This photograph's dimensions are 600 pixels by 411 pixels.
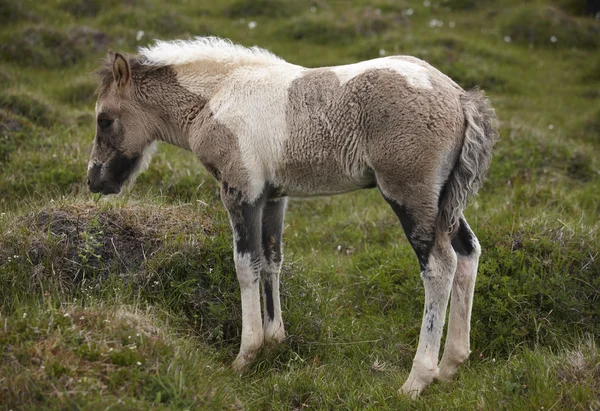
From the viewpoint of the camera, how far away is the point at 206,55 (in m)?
5.25

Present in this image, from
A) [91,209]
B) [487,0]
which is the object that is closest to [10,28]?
[91,209]

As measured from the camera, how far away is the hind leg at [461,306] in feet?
16.0

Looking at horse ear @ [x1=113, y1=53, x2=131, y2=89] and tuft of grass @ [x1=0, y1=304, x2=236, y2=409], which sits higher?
horse ear @ [x1=113, y1=53, x2=131, y2=89]

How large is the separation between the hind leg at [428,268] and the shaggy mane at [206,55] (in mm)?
1492

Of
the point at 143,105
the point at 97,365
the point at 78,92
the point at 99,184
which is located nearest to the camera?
the point at 97,365

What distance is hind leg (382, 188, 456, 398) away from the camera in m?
4.44

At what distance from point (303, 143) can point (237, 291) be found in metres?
1.37

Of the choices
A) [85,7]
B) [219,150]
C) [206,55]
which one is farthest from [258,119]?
[85,7]

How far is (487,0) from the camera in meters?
16.2

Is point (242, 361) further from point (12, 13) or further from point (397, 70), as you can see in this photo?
point (12, 13)

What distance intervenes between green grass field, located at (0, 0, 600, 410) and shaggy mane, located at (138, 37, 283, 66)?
124 centimetres

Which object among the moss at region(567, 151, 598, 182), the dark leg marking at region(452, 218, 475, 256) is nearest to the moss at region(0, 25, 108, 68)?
the moss at region(567, 151, 598, 182)

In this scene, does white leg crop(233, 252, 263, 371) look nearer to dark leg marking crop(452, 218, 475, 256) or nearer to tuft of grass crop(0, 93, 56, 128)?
dark leg marking crop(452, 218, 475, 256)

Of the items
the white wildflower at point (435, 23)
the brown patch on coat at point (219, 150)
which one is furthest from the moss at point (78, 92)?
the white wildflower at point (435, 23)
